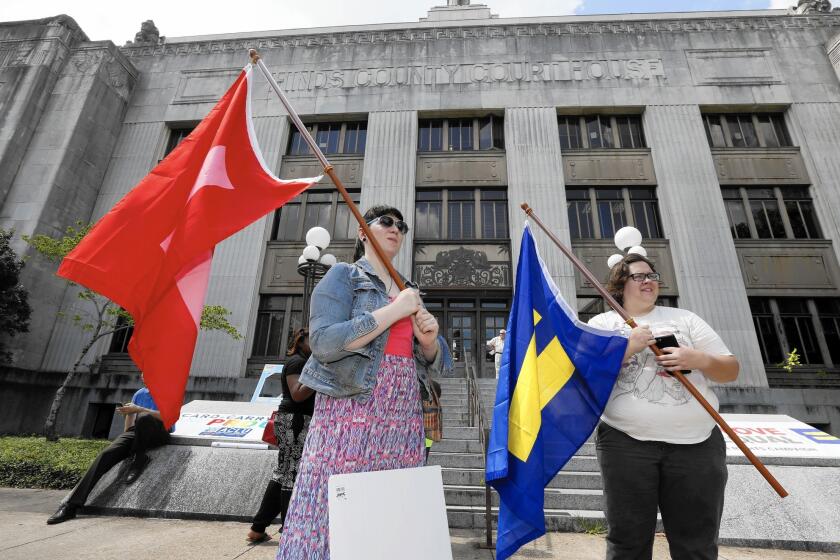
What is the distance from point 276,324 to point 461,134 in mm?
10765

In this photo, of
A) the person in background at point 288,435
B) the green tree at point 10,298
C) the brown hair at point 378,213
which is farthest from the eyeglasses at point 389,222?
the green tree at point 10,298

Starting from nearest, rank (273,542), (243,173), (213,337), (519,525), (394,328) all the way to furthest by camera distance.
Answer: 1. (394,328)
2. (519,525)
3. (243,173)
4. (273,542)
5. (213,337)

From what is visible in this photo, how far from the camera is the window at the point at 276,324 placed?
1484 cm

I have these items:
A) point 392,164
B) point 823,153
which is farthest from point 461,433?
point 823,153

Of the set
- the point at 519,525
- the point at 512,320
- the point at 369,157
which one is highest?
the point at 369,157

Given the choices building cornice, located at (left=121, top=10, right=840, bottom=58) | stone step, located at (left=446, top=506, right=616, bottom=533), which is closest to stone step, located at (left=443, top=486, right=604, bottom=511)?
stone step, located at (left=446, top=506, right=616, bottom=533)

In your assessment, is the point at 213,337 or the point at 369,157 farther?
the point at 369,157

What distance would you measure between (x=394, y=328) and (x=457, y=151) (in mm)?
15950

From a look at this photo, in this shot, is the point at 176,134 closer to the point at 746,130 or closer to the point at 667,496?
the point at 667,496

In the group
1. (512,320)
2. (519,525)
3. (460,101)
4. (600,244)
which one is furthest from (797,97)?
(519,525)

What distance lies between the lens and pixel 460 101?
17266 millimetres

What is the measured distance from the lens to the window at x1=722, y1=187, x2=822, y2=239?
48.9ft

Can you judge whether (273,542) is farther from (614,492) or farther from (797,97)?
(797,97)

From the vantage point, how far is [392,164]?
16.5 meters
